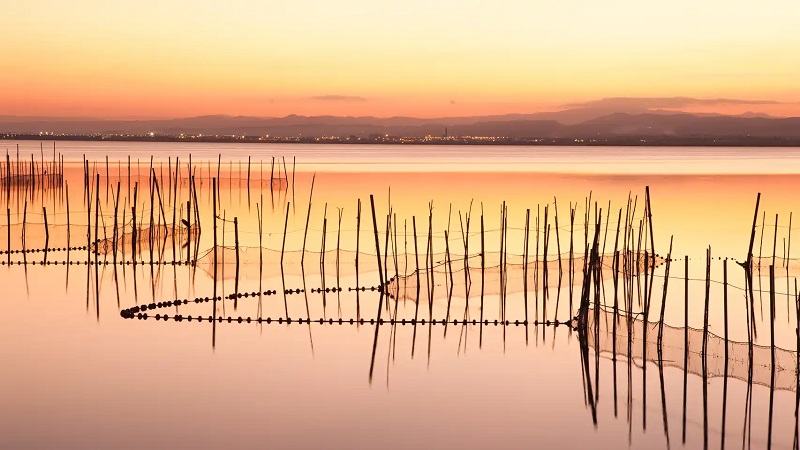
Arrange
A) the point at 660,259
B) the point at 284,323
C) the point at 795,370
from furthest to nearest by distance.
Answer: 1. the point at 660,259
2. the point at 284,323
3. the point at 795,370

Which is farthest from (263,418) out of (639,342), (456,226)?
(456,226)

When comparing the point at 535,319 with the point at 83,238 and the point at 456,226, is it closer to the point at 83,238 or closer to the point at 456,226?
the point at 83,238

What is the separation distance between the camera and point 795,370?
7.38m

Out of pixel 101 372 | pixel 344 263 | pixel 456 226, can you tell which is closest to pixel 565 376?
pixel 101 372

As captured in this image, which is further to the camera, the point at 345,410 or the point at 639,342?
the point at 639,342

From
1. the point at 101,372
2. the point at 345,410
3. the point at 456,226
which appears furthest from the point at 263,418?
the point at 456,226

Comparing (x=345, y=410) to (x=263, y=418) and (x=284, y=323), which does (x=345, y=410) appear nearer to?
(x=263, y=418)

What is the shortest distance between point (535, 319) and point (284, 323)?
2430 mm

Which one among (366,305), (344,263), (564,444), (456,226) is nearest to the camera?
(564,444)

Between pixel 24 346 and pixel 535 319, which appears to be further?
pixel 535 319

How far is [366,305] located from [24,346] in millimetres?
3398

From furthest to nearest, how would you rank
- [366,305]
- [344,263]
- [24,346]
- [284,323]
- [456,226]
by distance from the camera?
1. [456,226]
2. [344,263]
3. [366,305]
4. [284,323]
5. [24,346]

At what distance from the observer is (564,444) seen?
685 cm

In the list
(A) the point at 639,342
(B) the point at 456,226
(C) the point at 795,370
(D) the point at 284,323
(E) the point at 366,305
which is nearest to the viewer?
(C) the point at 795,370
